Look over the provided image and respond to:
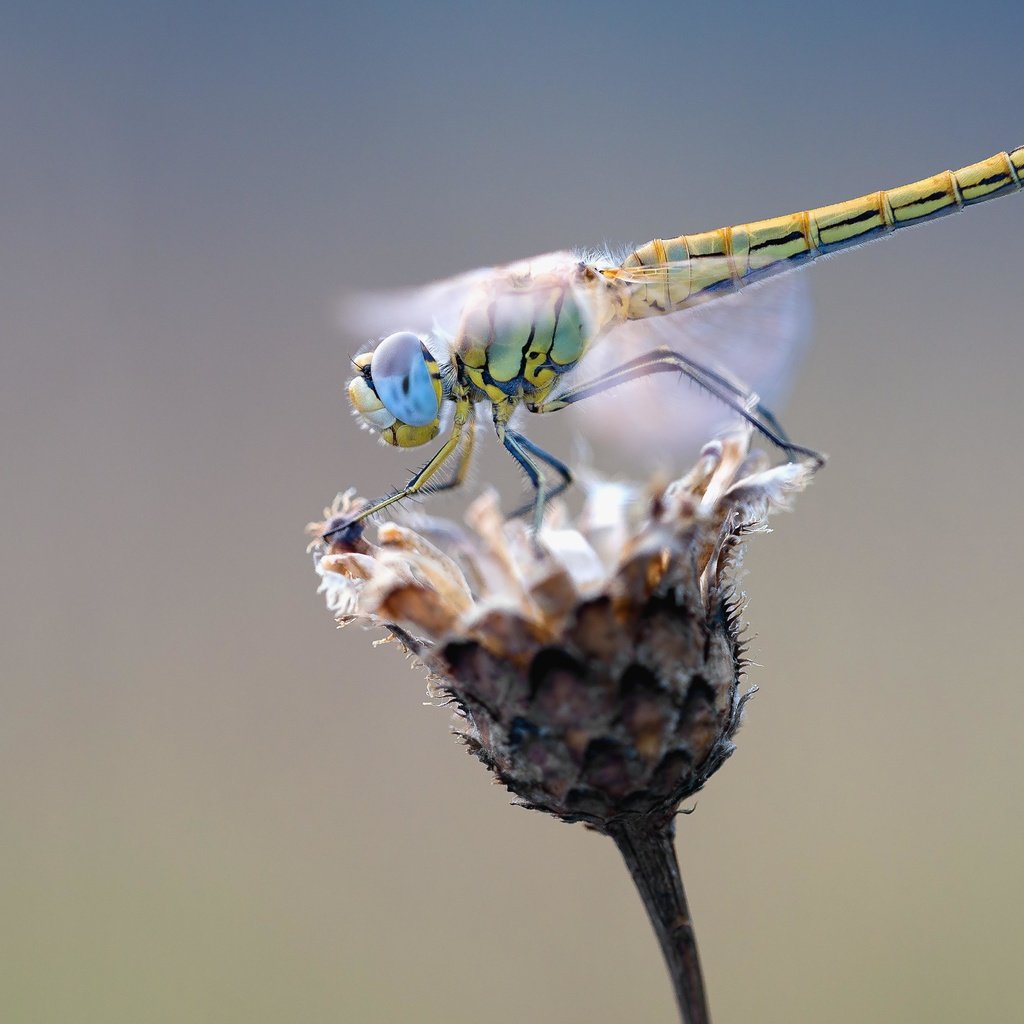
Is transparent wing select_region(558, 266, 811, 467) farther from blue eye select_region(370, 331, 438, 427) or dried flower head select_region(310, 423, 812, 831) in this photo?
dried flower head select_region(310, 423, 812, 831)

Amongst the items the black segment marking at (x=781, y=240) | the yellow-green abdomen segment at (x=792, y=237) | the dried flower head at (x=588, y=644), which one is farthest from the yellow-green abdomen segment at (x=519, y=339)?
the dried flower head at (x=588, y=644)

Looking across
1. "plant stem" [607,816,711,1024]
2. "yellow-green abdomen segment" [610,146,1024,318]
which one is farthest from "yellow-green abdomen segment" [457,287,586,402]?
"plant stem" [607,816,711,1024]

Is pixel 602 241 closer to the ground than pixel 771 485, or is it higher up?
higher up

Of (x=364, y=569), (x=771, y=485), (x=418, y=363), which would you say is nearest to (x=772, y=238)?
(x=418, y=363)

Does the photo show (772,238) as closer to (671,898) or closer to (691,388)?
(691,388)

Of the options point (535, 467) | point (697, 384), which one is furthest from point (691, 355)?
point (535, 467)

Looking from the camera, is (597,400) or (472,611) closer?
(472,611)
